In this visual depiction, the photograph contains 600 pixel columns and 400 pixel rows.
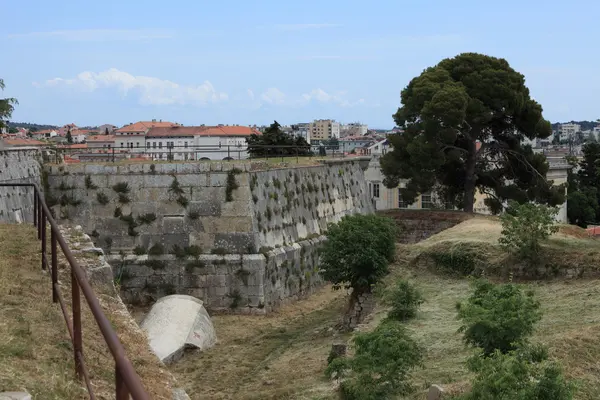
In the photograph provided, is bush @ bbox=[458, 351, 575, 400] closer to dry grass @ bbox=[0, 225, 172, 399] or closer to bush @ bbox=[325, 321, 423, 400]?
bush @ bbox=[325, 321, 423, 400]

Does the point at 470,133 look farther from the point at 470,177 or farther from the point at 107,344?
the point at 107,344

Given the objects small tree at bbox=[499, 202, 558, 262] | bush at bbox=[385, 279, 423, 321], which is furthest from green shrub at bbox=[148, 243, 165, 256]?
small tree at bbox=[499, 202, 558, 262]

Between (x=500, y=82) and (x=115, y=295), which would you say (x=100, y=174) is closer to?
(x=115, y=295)

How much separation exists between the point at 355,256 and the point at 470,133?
15.6 m

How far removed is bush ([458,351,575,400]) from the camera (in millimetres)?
6164

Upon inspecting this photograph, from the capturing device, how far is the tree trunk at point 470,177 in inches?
1166

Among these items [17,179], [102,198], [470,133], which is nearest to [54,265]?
[17,179]

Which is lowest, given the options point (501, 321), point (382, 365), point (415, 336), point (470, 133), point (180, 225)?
point (415, 336)

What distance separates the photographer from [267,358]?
14.4 m

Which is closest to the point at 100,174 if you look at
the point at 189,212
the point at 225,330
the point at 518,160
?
the point at 189,212

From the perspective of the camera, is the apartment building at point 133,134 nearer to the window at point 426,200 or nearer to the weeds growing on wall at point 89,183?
the window at point 426,200

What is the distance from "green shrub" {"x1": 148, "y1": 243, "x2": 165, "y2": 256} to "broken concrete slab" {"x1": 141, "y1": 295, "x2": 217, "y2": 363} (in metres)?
2.33

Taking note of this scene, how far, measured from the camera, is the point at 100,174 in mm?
18609

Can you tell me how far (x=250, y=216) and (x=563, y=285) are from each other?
25.0 feet
